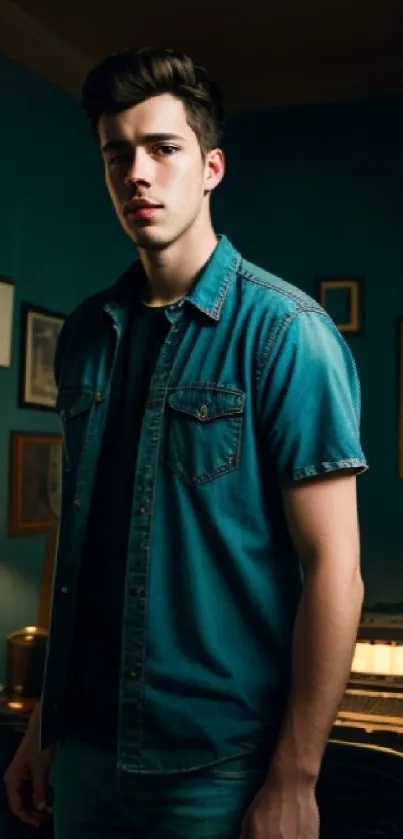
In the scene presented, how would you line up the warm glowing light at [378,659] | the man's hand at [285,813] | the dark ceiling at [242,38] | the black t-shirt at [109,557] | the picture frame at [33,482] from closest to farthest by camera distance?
the man's hand at [285,813]
the black t-shirt at [109,557]
the warm glowing light at [378,659]
the dark ceiling at [242,38]
the picture frame at [33,482]

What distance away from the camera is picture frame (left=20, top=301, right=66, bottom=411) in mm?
2766

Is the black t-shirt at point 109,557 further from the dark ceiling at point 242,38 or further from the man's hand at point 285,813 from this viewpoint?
the dark ceiling at point 242,38

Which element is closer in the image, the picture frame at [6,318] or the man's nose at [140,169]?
the man's nose at [140,169]

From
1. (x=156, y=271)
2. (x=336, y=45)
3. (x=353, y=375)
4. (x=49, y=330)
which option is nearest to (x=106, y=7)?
(x=336, y=45)

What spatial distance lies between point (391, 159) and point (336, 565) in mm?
2477

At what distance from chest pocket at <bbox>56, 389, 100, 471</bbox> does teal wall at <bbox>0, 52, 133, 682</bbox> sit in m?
1.46

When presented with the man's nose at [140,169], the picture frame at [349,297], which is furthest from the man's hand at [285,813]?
the picture frame at [349,297]

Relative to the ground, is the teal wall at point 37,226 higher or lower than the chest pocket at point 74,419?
higher

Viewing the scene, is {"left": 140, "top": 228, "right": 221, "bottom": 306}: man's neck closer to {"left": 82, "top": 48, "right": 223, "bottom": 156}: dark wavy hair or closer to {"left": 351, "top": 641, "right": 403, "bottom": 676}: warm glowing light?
{"left": 82, "top": 48, "right": 223, "bottom": 156}: dark wavy hair

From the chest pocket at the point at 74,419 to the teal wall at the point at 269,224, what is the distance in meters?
1.46

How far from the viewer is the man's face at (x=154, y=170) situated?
1.14 metres

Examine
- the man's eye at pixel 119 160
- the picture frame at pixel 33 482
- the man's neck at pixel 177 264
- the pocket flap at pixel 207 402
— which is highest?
the man's eye at pixel 119 160

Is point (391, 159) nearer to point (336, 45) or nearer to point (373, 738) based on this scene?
point (336, 45)

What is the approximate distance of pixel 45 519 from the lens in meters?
2.86
